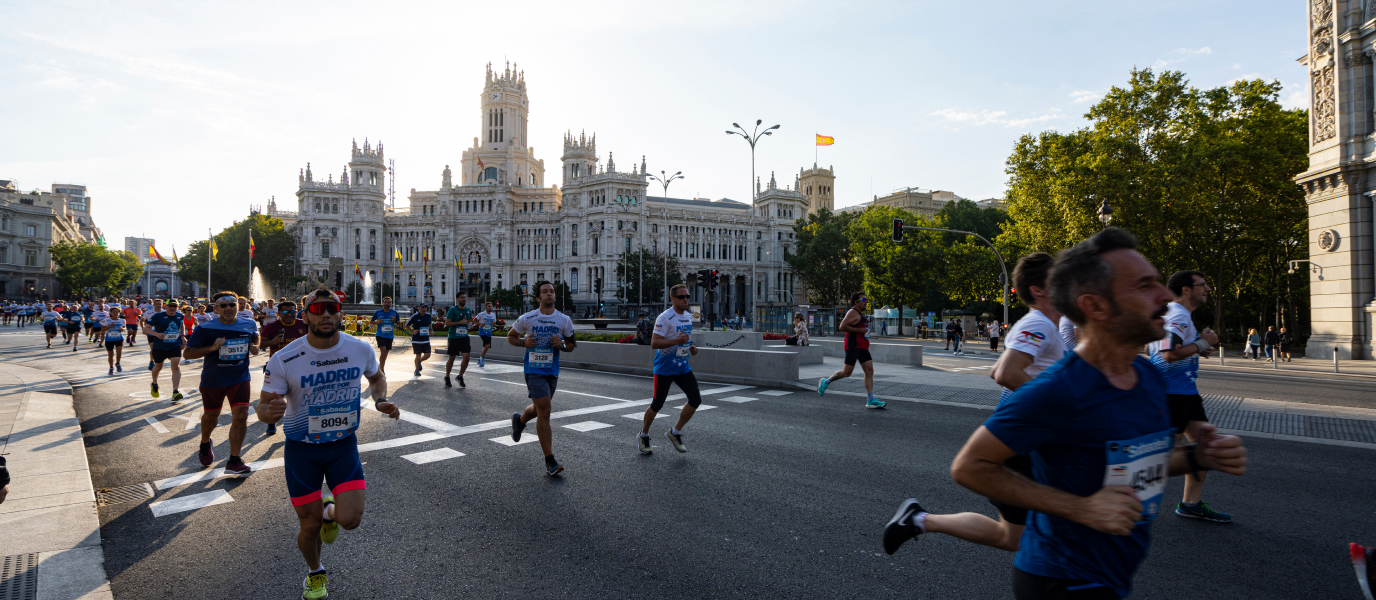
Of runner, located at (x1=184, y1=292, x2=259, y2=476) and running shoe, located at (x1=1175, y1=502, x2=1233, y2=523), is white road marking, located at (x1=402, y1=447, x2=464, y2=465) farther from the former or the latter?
running shoe, located at (x1=1175, y1=502, x2=1233, y2=523)

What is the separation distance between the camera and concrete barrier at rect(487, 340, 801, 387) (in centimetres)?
1357

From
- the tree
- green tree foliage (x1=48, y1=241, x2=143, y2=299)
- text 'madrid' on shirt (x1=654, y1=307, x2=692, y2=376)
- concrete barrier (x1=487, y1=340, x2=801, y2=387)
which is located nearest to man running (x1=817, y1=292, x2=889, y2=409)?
concrete barrier (x1=487, y1=340, x2=801, y2=387)

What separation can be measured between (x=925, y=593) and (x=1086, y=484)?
2231 millimetres

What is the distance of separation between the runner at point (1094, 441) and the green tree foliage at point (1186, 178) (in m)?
30.2

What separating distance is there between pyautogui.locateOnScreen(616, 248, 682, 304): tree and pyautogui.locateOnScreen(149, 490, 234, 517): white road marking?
67406 mm

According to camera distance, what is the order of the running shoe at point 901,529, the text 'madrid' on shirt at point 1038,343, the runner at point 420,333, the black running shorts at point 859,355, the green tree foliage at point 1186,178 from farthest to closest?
the green tree foliage at point 1186,178 → the runner at point 420,333 → the black running shorts at point 859,355 → the text 'madrid' on shirt at point 1038,343 → the running shoe at point 901,529

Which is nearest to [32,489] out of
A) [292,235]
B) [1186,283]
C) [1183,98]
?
[1186,283]

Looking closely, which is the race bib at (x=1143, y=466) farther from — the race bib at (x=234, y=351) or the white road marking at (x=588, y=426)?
the race bib at (x=234, y=351)

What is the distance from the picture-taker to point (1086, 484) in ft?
5.90

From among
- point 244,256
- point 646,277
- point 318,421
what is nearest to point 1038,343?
point 318,421

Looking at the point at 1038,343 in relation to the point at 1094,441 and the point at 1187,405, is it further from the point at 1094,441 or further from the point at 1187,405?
the point at 1094,441

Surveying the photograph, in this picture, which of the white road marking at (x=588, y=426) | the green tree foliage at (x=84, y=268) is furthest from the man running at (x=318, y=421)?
the green tree foliage at (x=84, y=268)

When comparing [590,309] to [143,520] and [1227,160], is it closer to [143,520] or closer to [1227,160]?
[1227,160]

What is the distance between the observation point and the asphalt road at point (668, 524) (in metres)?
3.88
